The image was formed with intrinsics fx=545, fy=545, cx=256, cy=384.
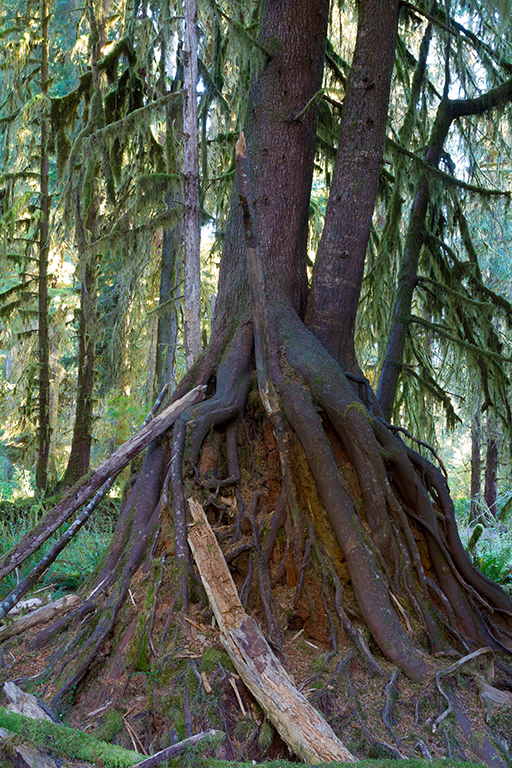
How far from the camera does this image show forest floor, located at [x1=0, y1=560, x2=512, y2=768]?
2.82 metres

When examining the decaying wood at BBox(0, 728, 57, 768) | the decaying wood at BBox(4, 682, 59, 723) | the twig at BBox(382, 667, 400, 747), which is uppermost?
the decaying wood at BBox(0, 728, 57, 768)

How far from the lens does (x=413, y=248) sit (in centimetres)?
724

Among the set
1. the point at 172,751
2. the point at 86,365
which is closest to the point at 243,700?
the point at 172,751

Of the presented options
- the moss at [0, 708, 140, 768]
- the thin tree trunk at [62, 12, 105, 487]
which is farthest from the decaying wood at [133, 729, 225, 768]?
the thin tree trunk at [62, 12, 105, 487]

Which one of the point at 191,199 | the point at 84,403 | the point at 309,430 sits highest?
the point at 191,199

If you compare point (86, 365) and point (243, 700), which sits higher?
point (86, 365)

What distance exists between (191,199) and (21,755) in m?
6.76

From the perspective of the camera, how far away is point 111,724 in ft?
9.63

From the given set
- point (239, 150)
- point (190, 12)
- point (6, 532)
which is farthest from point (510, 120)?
point (6, 532)

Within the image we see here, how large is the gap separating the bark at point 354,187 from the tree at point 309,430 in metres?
0.01

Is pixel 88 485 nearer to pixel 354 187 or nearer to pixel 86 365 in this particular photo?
pixel 354 187

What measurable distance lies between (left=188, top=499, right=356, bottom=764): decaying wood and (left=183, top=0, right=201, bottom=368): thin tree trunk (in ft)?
12.5

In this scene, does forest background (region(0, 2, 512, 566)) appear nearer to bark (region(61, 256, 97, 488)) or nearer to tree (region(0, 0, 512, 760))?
bark (region(61, 256, 97, 488))

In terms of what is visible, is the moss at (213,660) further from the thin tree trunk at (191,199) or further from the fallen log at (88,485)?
the thin tree trunk at (191,199)
